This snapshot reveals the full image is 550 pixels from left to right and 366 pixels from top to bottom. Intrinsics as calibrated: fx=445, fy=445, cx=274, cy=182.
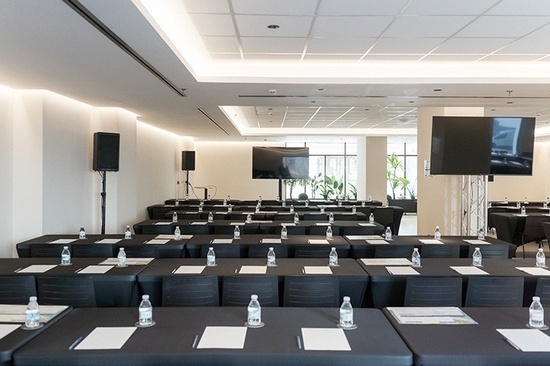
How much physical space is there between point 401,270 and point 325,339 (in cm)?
195

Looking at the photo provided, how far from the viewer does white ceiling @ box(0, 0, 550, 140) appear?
4277mm

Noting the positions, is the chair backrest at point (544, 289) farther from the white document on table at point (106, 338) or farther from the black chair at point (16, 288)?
the black chair at point (16, 288)

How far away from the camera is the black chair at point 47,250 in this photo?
17.1 feet

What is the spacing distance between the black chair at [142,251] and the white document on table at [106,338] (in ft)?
8.30

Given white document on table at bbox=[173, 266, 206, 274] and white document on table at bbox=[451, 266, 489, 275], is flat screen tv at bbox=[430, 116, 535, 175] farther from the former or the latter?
white document on table at bbox=[173, 266, 206, 274]

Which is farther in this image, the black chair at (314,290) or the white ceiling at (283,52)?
the white ceiling at (283,52)

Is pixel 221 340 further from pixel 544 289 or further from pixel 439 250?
pixel 439 250

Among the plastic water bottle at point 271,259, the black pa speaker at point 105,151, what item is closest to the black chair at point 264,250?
the plastic water bottle at point 271,259

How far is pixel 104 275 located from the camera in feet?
12.4

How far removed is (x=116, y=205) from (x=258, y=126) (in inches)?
260

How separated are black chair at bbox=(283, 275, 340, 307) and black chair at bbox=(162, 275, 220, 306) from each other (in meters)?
0.61

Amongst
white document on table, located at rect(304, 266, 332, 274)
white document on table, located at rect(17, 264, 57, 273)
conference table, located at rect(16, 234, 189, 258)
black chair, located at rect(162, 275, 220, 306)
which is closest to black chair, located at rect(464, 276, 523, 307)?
white document on table, located at rect(304, 266, 332, 274)

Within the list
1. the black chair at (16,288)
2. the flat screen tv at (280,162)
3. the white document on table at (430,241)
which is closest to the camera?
the black chair at (16,288)

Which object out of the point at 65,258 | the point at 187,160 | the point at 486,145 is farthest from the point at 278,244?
the point at 187,160
